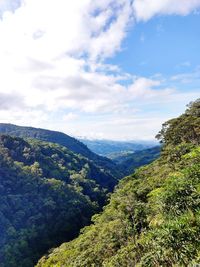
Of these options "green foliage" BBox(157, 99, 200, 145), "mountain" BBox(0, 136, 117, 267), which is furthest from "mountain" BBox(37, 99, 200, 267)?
"mountain" BBox(0, 136, 117, 267)

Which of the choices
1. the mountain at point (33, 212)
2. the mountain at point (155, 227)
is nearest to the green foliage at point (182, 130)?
the mountain at point (155, 227)

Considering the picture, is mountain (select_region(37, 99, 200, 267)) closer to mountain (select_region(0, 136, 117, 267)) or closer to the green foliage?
the green foliage

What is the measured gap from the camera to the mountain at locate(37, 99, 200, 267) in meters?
45.5

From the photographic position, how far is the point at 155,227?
6041 centimetres

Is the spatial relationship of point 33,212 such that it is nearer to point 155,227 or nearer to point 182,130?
point 182,130

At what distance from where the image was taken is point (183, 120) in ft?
381

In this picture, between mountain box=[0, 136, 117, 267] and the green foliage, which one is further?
mountain box=[0, 136, 117, 267]

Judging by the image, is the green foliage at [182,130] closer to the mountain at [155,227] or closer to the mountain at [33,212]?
the mountain at [155,227]

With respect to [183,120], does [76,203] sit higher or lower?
lower

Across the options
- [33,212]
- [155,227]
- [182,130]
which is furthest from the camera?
[33,212]

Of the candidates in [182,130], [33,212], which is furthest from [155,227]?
[33,212]

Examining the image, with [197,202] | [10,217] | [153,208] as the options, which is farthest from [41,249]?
[197,202]

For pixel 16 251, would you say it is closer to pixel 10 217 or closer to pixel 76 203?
pixel 10 217

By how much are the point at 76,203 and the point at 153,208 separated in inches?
3725
